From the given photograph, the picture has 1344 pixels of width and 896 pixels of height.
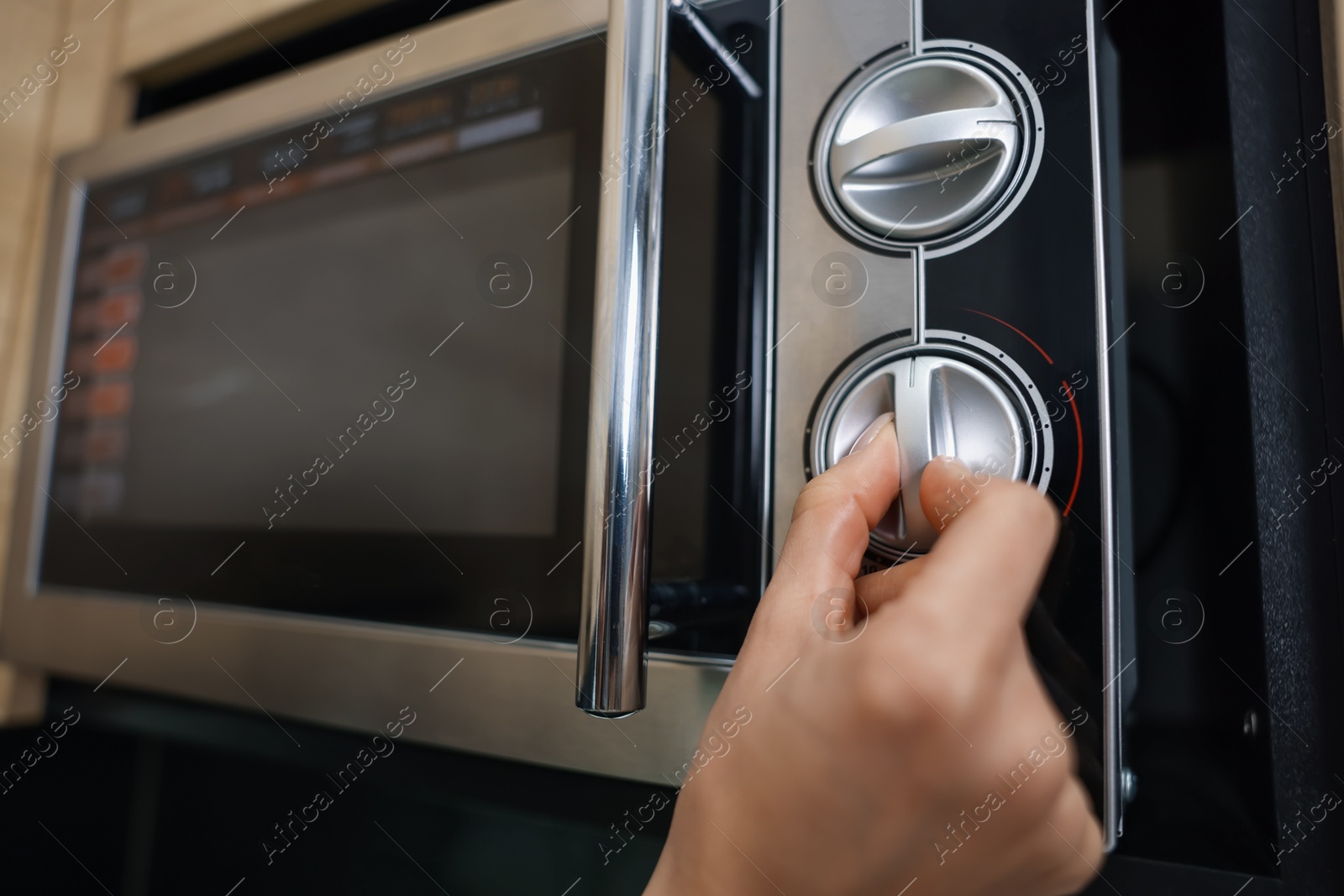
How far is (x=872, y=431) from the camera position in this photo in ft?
1.08

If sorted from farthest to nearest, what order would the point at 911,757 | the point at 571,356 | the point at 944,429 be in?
the point at 571,356 < the point at 944,429 < the point at 911,757

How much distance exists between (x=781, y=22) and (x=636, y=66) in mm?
106

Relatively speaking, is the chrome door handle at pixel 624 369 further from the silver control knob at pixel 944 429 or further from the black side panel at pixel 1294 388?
the black side panel at pixel 1294 388

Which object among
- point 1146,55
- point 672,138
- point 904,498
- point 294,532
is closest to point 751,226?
point 672,138

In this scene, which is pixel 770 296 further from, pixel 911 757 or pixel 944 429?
pixel 911 757

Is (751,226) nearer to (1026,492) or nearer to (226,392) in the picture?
(1026,492)

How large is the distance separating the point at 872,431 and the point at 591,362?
0.14 metres

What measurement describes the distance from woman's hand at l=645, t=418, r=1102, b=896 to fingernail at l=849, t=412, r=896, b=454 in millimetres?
75

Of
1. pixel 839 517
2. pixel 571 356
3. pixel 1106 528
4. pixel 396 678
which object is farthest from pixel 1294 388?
pixel 396 678

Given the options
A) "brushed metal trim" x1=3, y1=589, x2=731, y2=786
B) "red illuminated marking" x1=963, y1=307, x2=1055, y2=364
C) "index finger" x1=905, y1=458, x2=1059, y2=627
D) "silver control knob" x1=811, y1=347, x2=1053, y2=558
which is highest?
"red illuminated marking" x1=963, y1=307, x2=1055, y2=364

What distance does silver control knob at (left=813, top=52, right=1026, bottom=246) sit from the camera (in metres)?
0.33

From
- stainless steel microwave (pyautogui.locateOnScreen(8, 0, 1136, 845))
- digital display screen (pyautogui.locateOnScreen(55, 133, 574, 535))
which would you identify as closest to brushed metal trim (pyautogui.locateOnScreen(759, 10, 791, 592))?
stainless steel microwave (pyautogui.locateOnScreen(8, 0, 1136, 845))

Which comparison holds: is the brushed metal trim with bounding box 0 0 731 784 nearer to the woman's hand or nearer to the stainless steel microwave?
the stainless steel microwave

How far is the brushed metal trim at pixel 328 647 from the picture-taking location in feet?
1.30
